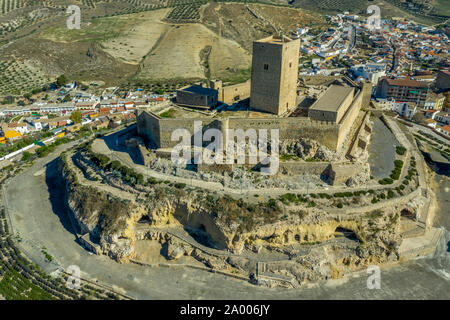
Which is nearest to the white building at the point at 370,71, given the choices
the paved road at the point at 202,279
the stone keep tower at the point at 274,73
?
the stone keep tower at the point at 274,73

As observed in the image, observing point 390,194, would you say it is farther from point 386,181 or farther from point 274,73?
point 274,73

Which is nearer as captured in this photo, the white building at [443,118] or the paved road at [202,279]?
the paved road at [202,279]

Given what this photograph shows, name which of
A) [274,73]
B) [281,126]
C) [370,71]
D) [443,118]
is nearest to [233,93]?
[274,73]

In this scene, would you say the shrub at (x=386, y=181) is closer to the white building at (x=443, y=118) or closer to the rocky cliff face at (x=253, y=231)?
the rocky cliff face at (x=253, y=231)

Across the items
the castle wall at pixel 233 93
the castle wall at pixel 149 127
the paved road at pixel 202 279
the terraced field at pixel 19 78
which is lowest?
the paved road at pixel 202 279

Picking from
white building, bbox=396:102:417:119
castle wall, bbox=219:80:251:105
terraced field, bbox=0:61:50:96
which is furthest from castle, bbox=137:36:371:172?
terraced field, bbox=0:61:50:96

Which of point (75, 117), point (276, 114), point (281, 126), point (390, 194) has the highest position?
point (276, 114)
